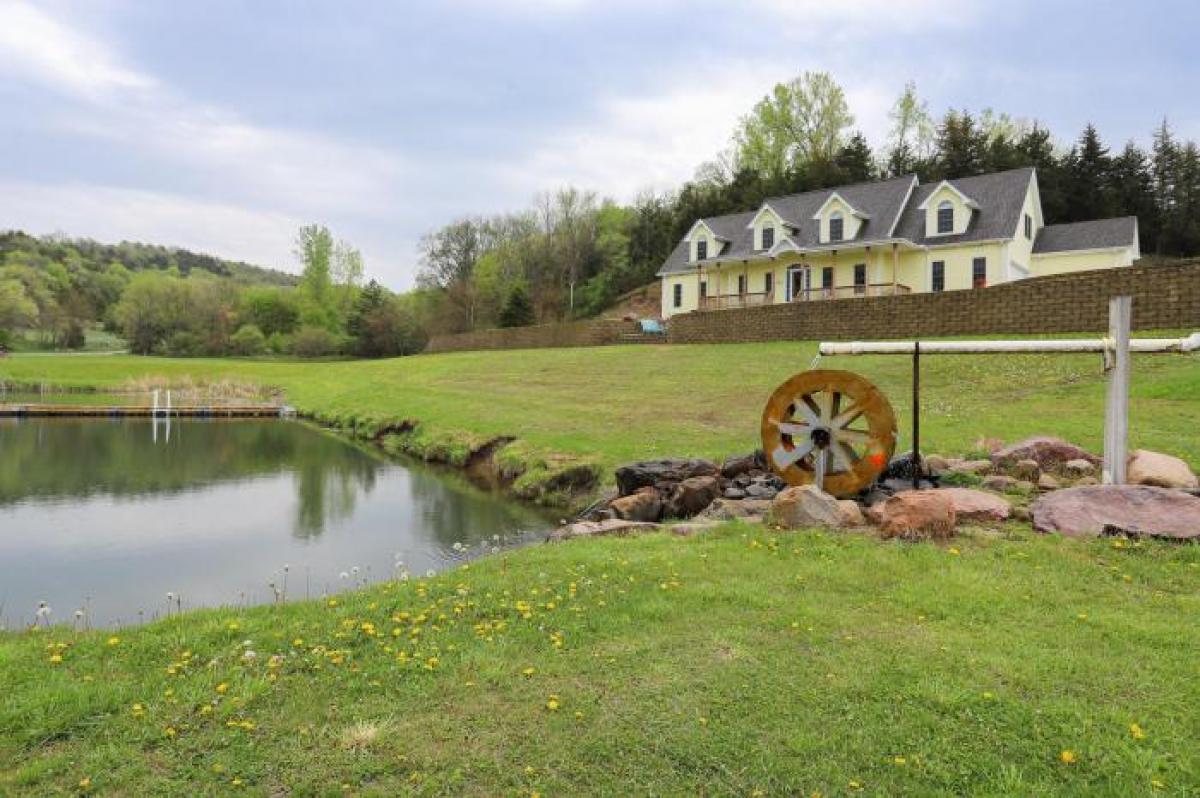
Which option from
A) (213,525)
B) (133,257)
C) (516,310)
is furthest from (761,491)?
(133,257)

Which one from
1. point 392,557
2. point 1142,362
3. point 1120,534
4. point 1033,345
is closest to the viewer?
point 1120,534

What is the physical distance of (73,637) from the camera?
5668mm

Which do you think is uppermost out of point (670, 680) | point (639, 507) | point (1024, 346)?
point (1024, 346)

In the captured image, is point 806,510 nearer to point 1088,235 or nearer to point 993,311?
point 993,311

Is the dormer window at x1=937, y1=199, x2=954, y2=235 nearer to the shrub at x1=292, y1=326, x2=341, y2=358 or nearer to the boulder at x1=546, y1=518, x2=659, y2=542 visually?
the boulder at x1=546, y1=518, x2=659, y2=542

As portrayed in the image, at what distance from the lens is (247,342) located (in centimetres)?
8050

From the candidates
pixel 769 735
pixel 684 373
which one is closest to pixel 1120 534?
pixel 769 735

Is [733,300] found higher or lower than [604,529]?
higher

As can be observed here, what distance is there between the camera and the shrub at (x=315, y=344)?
74.3 meters

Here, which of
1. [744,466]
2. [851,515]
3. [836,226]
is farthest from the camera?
[836,226]

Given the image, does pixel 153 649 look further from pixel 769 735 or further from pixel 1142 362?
pixel 1142 362

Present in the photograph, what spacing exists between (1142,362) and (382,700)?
21.1 meters

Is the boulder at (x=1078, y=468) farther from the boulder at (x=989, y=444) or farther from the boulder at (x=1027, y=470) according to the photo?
the boulder at (x=989, y=444)

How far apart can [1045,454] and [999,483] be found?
1.35 metres
